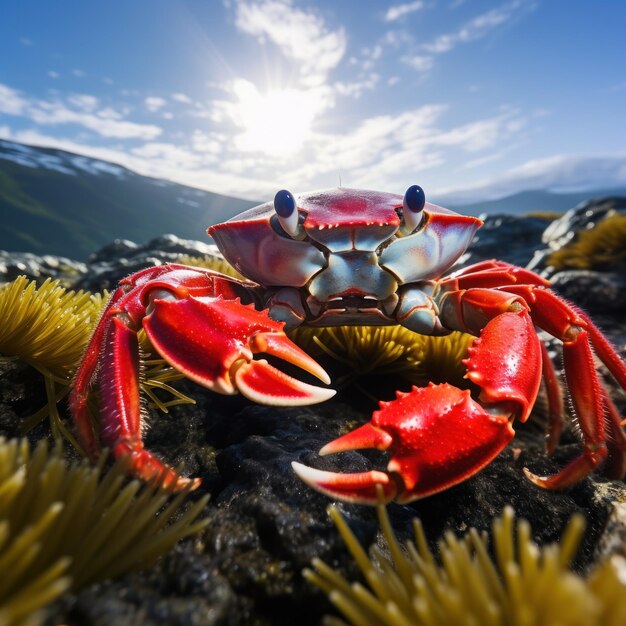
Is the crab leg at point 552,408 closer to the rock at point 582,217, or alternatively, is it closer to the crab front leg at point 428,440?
the crab front leg at point 428,440

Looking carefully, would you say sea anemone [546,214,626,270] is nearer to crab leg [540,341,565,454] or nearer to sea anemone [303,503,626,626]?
crab leg [540,341,565,454]

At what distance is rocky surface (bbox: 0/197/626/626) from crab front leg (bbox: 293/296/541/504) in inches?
8.6

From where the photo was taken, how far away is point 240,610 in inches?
41.3

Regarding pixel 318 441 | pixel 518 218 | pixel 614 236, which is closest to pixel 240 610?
pixel 318 441

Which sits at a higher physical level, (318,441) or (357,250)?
(357,250)

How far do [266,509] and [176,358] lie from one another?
0.56 meters

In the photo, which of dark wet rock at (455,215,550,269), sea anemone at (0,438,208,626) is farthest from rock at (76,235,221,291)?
dark wet rock at (455,215,550,269)

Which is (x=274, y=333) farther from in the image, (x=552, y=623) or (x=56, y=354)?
(x=56, y=354)

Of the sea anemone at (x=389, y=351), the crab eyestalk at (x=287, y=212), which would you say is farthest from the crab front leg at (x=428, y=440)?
the sea anemone at (x=389, y=351)

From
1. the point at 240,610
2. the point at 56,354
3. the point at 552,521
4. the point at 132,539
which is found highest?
the point at 56,354

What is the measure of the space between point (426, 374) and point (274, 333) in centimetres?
158

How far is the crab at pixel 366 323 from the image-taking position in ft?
3.74

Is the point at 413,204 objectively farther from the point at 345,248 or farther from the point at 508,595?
the point at 508,595

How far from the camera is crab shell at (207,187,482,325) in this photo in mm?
1785
